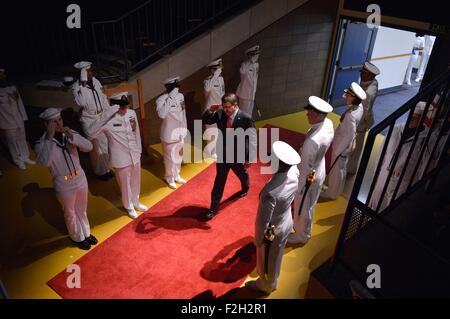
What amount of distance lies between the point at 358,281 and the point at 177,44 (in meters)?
5.15

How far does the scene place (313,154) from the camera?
384cm

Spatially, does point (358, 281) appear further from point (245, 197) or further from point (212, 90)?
point (212, 90)

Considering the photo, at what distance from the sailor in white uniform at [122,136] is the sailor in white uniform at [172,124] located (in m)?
0.58

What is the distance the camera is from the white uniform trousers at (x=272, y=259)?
11.0 ft

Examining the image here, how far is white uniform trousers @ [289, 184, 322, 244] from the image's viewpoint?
163 inches

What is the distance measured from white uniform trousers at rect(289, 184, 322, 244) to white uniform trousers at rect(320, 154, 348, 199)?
0.93 meters

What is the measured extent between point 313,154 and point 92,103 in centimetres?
309

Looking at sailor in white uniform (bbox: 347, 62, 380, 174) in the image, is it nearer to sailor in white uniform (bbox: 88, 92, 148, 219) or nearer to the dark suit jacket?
the dark suit jacket

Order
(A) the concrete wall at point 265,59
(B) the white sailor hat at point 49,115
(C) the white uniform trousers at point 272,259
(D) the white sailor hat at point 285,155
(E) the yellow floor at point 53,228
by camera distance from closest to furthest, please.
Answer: (D) the white sailor hat at point 285,155
(C) the white uniform trousers at point 272,259
(B) the white sailor hat at point 49,115
(E) the yellow floor at point 53,228
(A) the concrete wall at point 265,59

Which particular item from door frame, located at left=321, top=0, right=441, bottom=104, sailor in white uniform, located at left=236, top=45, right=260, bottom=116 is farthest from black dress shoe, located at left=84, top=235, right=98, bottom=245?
door frame, located at left=321, top=0, right=441, bottom=104

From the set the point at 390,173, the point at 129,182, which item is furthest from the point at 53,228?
the point at 390,173

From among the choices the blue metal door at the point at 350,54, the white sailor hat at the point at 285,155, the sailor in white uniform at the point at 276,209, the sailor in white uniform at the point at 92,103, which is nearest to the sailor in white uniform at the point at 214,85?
the sailor in white uniform at the point at 92,103

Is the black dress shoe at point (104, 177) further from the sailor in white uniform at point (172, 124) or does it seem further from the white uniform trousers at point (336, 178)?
the white uniform trousers at point (336, 178)

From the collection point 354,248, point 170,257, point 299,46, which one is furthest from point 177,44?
point 354,248
